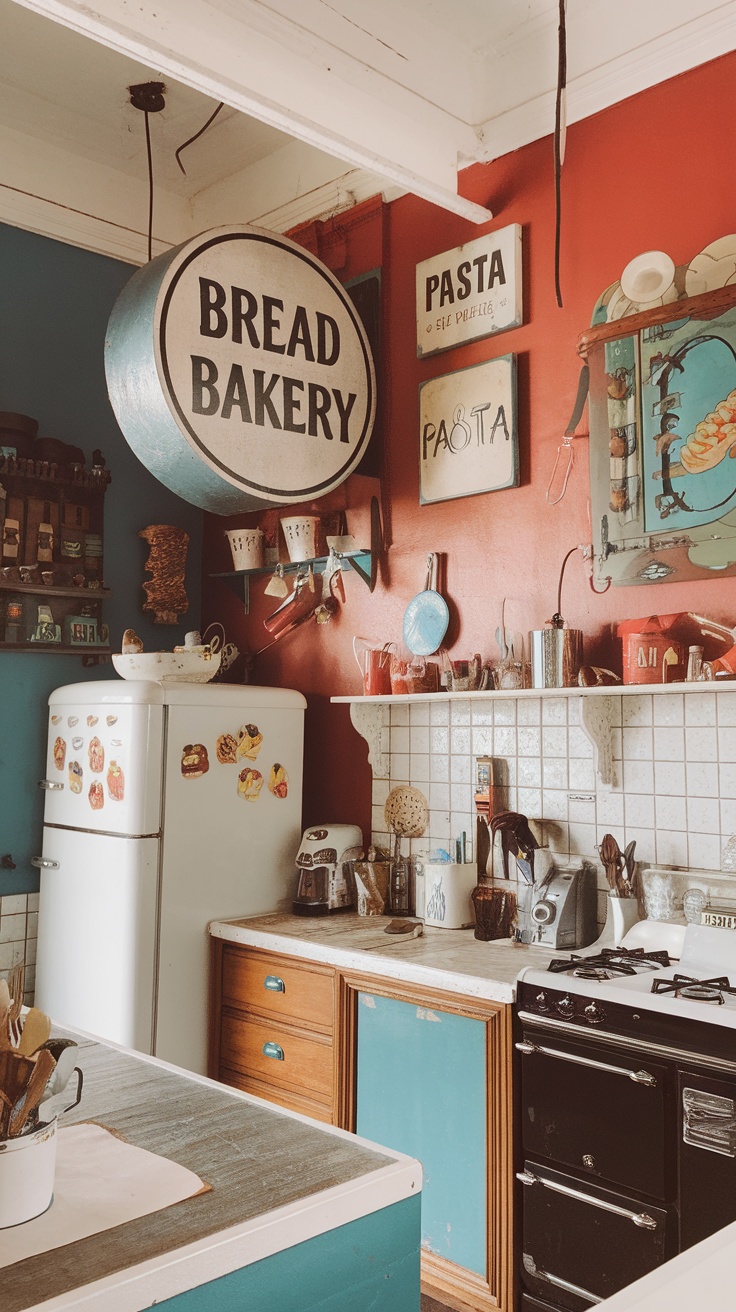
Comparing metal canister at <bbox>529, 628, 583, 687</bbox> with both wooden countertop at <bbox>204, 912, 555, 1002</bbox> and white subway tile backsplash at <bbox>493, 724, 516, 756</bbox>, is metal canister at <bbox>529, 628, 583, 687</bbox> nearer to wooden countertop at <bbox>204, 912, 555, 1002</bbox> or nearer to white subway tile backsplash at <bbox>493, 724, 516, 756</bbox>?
white subway tile backsplash at <bbox>493, 724, 516, 756</bbox>

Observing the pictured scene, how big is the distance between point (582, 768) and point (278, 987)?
3.81 feet

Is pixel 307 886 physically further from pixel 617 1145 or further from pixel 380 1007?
pixel 617 1145

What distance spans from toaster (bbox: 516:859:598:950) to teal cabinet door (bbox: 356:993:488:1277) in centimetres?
42

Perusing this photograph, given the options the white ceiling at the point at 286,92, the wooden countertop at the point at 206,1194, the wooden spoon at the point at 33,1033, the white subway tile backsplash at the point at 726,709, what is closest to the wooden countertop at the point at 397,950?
the white subway tile backsplash at the point at 726,709

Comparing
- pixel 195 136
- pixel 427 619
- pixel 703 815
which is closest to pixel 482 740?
pixel 427 619

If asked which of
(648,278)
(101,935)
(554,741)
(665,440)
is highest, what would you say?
(648,278)

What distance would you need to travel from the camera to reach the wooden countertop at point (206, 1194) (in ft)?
3.29

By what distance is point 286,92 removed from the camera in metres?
2.72

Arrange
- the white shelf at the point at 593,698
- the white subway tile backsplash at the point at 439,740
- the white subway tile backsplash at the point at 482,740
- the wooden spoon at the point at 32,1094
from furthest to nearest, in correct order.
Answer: the white subway tile backsplash at the point at 439,740, the white subway tile backsplash at the point at 482,740, the white shelf at the point at 593,698, the wooden spoon at the point at 32,1094

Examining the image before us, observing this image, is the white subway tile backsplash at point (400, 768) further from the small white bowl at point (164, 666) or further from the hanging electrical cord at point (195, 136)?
the hanging electrical cord at point (195, 136)

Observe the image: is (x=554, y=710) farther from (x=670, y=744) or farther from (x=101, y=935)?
(x=101, y=935)

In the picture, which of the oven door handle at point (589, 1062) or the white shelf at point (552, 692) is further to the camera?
the white shelf at point (552, 692)

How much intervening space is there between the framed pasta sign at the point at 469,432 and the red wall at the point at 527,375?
5 centimetres

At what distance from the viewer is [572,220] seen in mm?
3213
